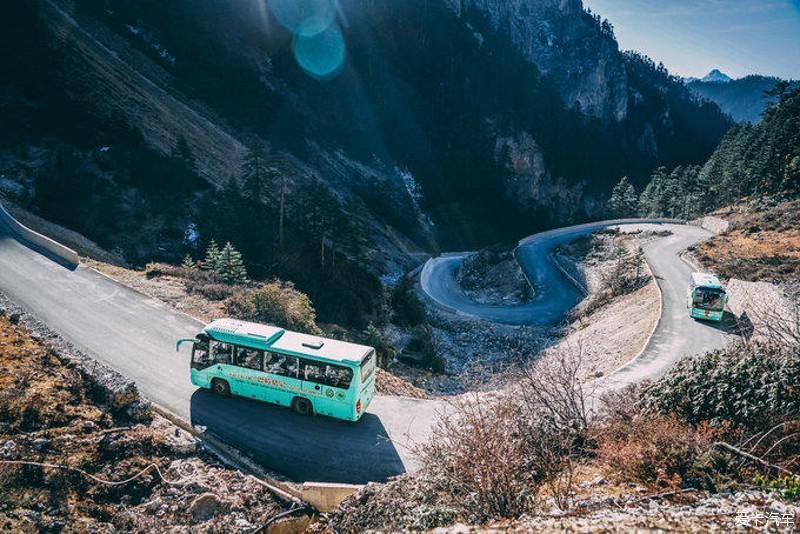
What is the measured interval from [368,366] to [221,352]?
5.01m

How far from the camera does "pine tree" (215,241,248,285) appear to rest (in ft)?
88.9

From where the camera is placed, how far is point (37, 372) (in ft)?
44.8

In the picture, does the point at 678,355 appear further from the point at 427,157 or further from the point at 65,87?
the point at 427,157

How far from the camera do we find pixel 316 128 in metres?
84.6

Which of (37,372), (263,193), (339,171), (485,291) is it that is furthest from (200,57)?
(37,372)

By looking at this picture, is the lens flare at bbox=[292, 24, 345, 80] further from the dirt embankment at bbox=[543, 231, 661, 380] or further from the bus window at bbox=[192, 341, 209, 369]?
the bus window at bbox=[192, 341, 209, 369]

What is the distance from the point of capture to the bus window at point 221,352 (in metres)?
15.4

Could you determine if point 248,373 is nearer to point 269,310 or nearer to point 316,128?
point 269,310

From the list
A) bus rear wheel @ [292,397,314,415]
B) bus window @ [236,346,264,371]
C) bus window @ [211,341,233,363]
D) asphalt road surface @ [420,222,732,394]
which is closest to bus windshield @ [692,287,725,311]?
asphalt road surface @ [420,222,732,394]

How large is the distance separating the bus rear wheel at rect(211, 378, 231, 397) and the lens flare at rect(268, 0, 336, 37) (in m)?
92.6

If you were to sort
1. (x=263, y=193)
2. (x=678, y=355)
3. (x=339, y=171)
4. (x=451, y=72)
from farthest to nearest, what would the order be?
(x=451, y=72)
(x=339, y=171)
(x=263, y=193)
(x=678, y=355)

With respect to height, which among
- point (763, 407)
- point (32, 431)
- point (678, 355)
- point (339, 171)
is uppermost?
point (339, 171)

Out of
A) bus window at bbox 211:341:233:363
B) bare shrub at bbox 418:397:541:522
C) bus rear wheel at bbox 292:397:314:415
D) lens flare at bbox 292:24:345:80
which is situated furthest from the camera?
lens flare at bbox 292:24:345:80

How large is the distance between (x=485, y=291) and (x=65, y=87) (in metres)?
51.2
